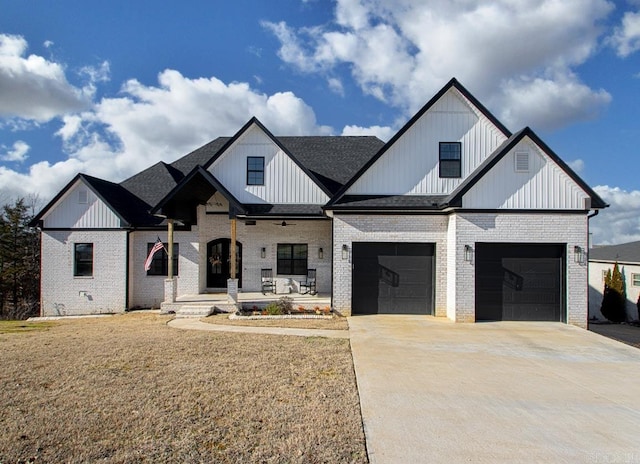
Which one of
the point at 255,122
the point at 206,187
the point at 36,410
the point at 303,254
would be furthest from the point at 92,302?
the point at 36,410

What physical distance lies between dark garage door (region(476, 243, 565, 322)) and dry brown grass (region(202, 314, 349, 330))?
4851mm

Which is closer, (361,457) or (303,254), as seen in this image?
(361,457)

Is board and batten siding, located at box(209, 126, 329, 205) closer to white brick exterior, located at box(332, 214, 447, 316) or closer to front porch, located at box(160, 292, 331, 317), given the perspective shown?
white brick exterior, located at box(332, 214, 447, 316)

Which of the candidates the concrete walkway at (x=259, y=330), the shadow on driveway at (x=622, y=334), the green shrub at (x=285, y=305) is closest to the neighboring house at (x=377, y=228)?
the shadow on driveway at (x=622, y=334)

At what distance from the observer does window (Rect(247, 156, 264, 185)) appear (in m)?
16.3

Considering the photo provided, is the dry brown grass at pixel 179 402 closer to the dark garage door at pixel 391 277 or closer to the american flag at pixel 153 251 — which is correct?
the dark garage door at pixel 391 277

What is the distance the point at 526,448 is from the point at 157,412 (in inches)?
190

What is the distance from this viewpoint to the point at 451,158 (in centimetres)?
1429

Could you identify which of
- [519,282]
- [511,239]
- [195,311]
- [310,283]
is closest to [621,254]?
[519,282]

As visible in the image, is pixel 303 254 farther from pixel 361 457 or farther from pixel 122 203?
pixel 361 457

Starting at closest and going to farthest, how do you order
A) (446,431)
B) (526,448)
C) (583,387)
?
(526,448), (446,431), (583,387)

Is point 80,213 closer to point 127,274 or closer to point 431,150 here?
point 127,274

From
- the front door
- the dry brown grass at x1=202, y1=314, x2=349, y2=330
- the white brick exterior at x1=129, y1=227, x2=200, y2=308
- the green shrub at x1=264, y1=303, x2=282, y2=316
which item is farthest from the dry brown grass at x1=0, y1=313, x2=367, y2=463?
the front door

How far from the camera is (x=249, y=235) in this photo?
57.8 feet
